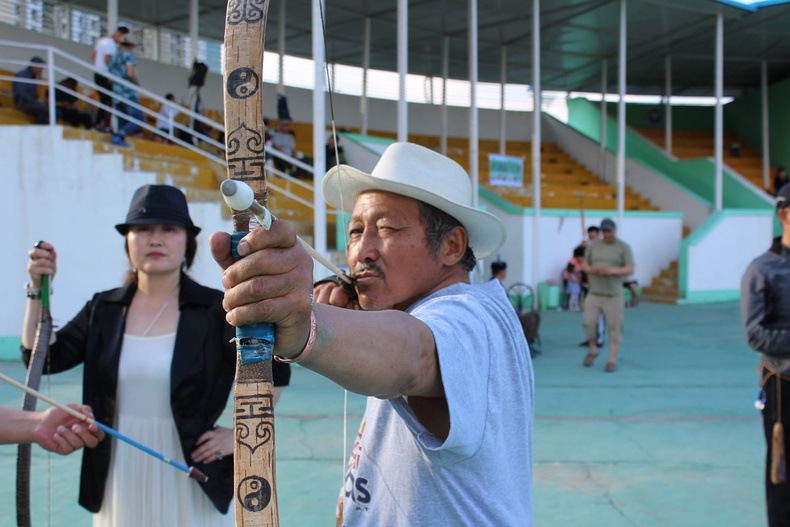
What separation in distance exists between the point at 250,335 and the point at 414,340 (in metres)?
0.37

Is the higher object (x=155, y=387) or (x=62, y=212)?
(x=62, y=212)

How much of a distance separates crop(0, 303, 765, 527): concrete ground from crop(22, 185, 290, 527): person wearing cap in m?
1.01

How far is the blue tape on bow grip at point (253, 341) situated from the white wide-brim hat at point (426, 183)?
0.66 meters

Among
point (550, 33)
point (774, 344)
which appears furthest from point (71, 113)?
point (550, 33)

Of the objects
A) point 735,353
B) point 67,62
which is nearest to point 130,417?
point 735,353

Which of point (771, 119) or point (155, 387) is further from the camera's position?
point (771, 119)

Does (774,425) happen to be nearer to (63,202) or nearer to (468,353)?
(468,353)

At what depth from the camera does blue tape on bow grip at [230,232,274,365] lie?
970mm

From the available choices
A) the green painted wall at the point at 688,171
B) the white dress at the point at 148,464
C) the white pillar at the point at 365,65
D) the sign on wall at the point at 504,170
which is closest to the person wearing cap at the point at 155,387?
the white dress at the point at 148,464

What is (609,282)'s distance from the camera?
7.72 meters

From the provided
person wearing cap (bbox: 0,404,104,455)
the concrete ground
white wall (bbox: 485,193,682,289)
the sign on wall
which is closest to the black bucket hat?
person wearing cap (bbox: 0,404,104,455)

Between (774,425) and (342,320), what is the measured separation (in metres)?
2.65

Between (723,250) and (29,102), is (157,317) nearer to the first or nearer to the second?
(29,102)

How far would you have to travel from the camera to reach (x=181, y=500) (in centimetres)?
240
